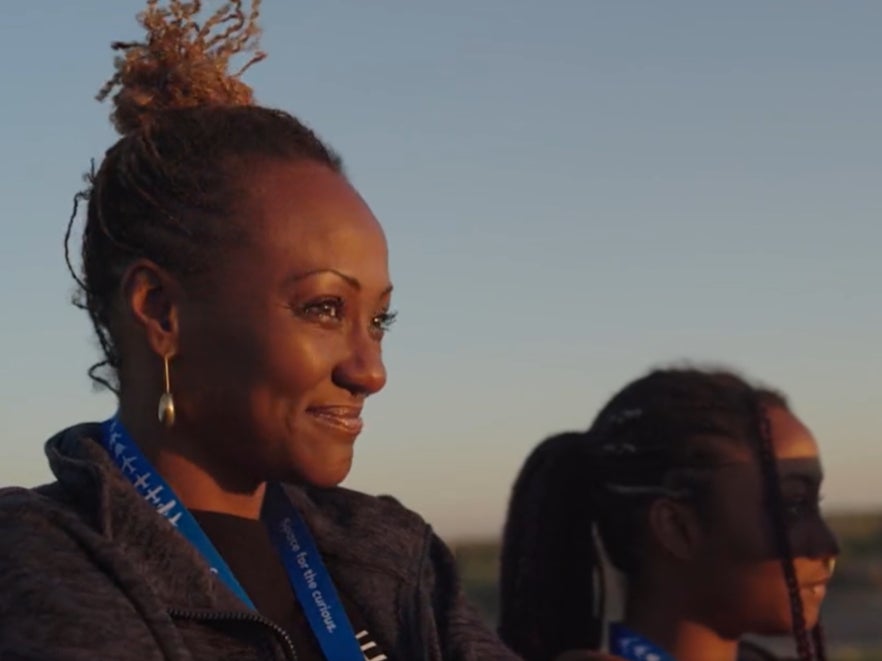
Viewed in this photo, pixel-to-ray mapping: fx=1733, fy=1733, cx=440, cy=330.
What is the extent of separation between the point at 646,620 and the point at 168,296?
196cm

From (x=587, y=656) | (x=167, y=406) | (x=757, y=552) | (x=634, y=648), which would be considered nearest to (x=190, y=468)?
(x=167, y=406)

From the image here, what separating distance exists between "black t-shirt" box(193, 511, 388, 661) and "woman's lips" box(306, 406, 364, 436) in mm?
260

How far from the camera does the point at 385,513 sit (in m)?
3.36

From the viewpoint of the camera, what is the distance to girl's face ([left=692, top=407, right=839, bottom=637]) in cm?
439

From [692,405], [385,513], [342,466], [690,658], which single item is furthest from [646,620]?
[342,466]

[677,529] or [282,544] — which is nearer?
[282,544]

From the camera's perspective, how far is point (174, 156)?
10.1 feet

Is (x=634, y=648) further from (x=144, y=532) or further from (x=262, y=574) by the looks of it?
(x=144, y=532)

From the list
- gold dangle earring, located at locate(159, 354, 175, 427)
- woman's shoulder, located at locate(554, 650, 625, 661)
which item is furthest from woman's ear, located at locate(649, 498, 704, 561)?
gold dangle earring, located at locate(159, 354, 175, 427)

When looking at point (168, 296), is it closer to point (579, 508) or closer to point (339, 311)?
point (339, 311)

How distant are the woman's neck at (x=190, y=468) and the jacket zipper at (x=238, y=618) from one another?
0.88 feet

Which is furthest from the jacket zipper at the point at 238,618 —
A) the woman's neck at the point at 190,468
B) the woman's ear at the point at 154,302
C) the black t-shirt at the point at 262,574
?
the woman's ear at the point at 154,302

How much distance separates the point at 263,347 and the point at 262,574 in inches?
16.3

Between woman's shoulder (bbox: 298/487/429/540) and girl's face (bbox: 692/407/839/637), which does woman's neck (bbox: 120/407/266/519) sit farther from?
girl's face (bbox: 692/407/839/637)
